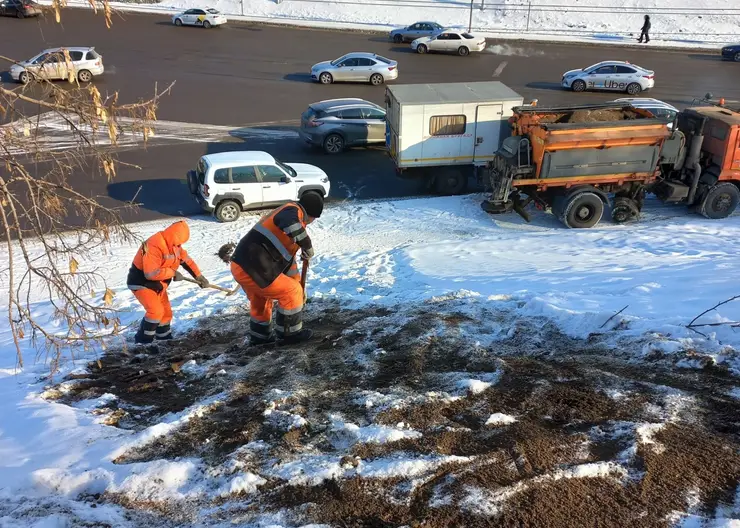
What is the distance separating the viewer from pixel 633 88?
2473 cm

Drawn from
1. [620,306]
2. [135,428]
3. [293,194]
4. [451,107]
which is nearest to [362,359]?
[135,428]

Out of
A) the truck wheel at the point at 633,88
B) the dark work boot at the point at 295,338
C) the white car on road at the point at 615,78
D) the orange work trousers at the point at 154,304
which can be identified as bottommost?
the dark work boot at the point at 295,338

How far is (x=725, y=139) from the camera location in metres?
13.1

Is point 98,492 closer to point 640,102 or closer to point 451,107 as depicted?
point 451,107

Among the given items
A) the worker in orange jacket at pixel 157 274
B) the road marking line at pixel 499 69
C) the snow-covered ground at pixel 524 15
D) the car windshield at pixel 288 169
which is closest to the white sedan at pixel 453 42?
the road marking line at pixel 499 69

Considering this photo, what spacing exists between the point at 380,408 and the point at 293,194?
957 cm

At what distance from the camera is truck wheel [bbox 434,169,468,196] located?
1546 cm

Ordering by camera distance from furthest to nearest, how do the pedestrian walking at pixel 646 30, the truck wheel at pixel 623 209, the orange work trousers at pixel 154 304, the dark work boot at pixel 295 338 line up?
the pedestrian walking at pixel 646 30
the truck wheel at pixel 623 209
the orange work trousers at pixel 154 304
the dark work boot at pixel 295 338

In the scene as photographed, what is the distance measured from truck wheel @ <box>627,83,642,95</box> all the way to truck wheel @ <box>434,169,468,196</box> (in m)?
13.0

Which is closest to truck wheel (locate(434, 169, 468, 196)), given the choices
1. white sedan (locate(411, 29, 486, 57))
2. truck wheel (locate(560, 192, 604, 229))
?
truck wheel (locate(560, 192, 604, 229))

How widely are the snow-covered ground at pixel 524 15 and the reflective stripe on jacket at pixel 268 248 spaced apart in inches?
1261

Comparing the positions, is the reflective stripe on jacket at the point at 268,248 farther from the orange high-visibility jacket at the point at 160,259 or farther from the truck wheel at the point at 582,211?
the truck wheel at the point at 582,211

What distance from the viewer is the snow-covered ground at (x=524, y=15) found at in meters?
36.4

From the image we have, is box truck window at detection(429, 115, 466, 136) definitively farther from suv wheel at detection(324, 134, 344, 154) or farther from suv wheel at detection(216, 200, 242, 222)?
suv wheel at detection(216, 200, 242, 222)
